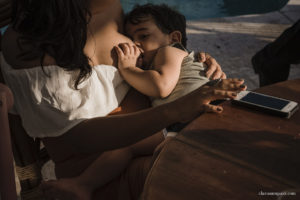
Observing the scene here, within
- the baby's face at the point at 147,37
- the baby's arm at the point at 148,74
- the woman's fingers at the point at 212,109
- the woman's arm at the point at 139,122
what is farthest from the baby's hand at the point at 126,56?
the woman's fingers at the point at 212,109

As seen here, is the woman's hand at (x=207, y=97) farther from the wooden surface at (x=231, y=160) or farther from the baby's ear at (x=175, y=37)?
the baby's ear at (x=175, y=37)

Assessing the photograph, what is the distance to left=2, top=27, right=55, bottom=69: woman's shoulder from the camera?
3.32 feet

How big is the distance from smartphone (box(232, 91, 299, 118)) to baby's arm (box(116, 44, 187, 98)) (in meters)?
0.33

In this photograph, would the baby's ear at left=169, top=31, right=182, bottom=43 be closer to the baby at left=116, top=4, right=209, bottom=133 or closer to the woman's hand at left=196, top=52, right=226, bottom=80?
the baby at left=116, top=4, right=209, bottom=133

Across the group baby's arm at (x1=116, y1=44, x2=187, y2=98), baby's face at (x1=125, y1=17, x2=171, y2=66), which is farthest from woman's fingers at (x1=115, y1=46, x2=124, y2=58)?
baby's face at (x1=125, y1=17, x2=171, y2=66)

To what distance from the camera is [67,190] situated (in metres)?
1.07

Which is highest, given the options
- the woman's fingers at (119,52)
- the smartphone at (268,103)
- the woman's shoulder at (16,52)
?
the woman's shoulder at (16,52)

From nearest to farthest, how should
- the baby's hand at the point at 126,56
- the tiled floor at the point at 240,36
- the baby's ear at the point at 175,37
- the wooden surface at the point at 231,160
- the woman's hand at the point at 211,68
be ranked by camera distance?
the wooden surface at the point at 231,160 < the baby's hand at the point at 126,56 < the woman's hand at the point at 211,68 < the baby's ear at the point at 175,37 < the tiled floor at the point at 240,36

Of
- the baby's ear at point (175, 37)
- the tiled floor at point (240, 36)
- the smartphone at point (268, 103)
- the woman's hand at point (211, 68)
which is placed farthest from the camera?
the tiled floor at point (240, 36)

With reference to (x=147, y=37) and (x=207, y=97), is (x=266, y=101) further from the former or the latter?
(x=147, y=37)

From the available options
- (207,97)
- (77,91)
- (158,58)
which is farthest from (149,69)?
(207,97)

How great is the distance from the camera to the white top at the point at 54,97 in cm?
104

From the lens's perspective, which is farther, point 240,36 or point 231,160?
point 240,36

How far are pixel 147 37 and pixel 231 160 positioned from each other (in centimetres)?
79
